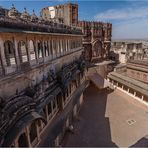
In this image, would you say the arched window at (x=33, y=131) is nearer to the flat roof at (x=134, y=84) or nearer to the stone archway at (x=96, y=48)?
the flat roof at (x=134, y=84)

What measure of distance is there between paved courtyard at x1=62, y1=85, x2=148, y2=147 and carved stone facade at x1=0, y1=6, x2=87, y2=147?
3.46m

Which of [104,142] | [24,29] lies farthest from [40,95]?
[104,142]

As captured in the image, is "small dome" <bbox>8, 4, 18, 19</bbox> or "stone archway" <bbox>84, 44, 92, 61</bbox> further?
"stone archway" <bbox>84, 44, 92, 61</bbox>

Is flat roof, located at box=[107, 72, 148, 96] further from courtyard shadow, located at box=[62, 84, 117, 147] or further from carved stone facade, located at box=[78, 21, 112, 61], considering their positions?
carved stone facade, located at box=[78, 21, 112, 61]

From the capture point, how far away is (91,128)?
50.5 ft

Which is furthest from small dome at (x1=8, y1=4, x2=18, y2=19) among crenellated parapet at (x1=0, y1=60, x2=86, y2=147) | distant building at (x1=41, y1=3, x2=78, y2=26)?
distant building at (x1=41, y1=3, x2=78, y2=26)

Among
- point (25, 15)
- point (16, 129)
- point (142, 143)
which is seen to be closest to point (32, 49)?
point (25, 15)

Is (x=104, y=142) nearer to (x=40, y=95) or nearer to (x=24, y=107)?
(x=40, y=95)

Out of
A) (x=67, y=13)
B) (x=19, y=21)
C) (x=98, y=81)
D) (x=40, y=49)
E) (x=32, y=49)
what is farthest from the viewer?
(x=67, y=13)

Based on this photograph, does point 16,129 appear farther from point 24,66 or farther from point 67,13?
point 67,13

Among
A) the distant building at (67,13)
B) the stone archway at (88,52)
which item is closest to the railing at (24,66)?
the stone archway at (88,52)

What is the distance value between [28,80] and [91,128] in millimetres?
10486

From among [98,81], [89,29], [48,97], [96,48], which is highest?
[89,29]

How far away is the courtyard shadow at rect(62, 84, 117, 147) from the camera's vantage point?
1334cm
